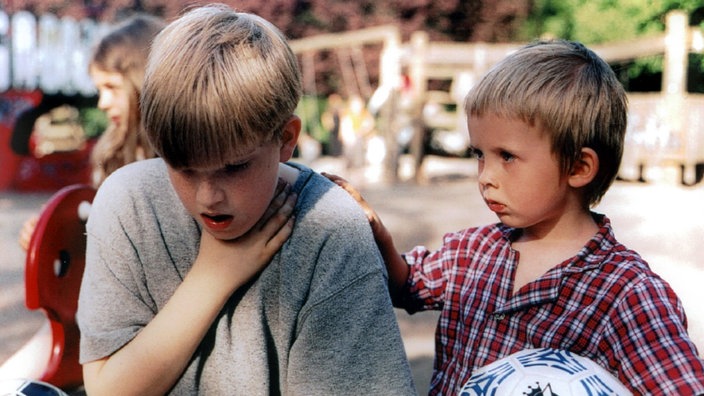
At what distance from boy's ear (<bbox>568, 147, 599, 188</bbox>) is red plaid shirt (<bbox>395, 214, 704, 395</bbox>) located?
0.14 meters

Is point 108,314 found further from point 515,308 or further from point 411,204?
point 411,204

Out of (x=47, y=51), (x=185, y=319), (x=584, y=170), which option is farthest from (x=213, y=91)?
(x=47, y=51)

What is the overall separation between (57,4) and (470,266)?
27301 mm

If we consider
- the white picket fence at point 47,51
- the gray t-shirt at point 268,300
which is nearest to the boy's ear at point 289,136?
the gray t-shirt at point 268,300

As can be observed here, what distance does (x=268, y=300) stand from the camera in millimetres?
1702

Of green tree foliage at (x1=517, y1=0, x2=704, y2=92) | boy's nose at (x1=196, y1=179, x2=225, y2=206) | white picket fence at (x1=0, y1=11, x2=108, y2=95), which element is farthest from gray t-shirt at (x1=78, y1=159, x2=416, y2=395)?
green tree foliage at (x1=517, y1=0, x2=704, y2=92)

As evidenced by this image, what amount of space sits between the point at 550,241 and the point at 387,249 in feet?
1.51

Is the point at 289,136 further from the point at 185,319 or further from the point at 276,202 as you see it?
the point at 185,319

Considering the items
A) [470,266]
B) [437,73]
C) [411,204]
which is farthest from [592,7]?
[470,266]

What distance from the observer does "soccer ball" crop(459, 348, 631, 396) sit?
5.24 ft

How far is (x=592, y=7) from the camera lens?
21.9 meters

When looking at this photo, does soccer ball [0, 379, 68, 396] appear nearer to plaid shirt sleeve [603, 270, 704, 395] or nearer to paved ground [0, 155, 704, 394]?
plaid shirt sleeve [603, 270, 704, 395]

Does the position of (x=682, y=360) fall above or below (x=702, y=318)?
above

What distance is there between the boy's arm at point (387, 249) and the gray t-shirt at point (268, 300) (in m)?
0.33
